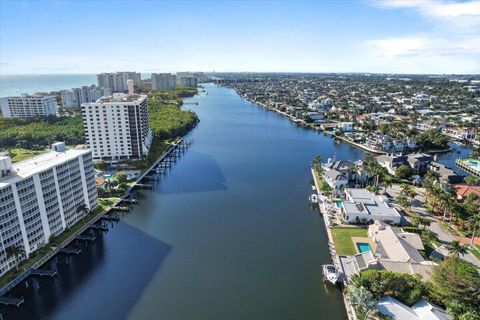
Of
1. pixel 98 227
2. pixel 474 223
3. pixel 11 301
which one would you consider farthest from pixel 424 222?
pixel 11 301

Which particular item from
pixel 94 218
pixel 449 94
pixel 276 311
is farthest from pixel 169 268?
pixel 449 94

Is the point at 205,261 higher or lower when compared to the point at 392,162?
lower

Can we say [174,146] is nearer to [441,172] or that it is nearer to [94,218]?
[94,218]

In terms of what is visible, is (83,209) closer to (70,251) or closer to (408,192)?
(70,251)

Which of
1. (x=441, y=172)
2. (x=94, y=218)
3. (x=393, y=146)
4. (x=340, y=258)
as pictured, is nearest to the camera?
(x=340, y=258)

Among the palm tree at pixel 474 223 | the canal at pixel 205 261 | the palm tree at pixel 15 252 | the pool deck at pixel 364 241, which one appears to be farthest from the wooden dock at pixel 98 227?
the palm tree at pixel 474 223

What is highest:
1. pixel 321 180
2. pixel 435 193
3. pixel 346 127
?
pixel 435 193

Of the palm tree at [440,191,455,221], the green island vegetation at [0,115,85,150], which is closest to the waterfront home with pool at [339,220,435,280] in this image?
the palm tree at [440,191,455,221]
